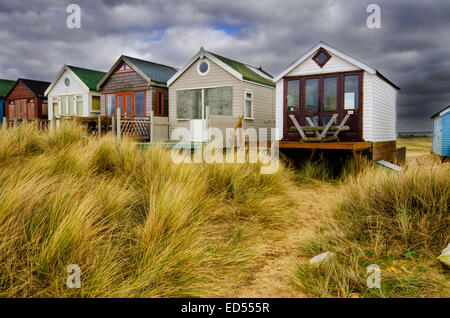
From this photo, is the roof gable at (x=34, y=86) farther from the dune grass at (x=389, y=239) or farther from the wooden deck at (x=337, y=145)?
the dune grass at (x=389, y=239)

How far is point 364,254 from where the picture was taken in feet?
12.8

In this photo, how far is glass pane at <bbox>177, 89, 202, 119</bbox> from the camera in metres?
16.9

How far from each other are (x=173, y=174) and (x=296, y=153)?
845 centimetres

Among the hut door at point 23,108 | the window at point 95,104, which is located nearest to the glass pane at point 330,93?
the window at point 95,104

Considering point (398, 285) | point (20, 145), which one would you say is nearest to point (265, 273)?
point (398, 285)

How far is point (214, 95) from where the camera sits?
53.6ft

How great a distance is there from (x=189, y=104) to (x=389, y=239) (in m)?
14.0

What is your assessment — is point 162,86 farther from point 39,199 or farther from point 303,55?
point 39,199

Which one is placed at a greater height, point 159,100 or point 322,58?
point 322,58

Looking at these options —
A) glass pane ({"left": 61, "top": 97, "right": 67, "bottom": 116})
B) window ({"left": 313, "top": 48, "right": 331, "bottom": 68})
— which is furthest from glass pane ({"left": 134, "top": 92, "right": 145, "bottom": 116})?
window ({"left": 313, "top": 48, "right": 331, "bottom": 68})

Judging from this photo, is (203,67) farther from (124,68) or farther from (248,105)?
(124,68)

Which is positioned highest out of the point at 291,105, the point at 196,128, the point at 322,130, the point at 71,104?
the point at 71,104

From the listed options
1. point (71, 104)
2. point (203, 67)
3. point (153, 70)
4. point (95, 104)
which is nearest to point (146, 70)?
point (153, 70)
